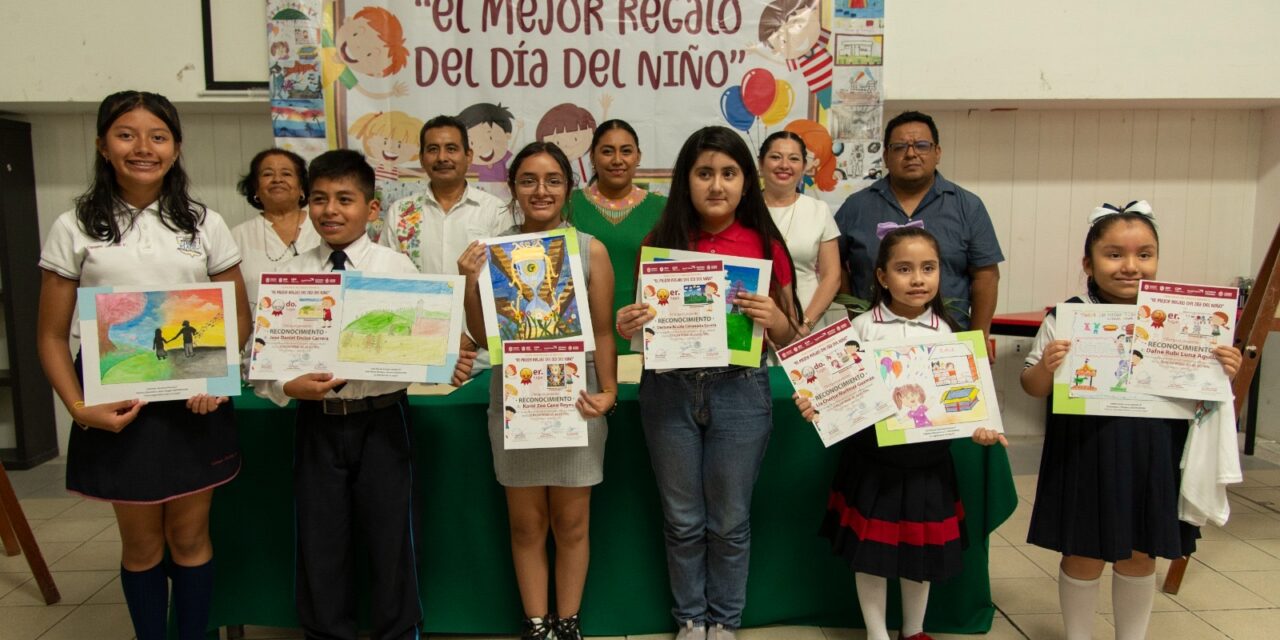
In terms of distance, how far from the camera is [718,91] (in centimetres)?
387

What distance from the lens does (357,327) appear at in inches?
78.2

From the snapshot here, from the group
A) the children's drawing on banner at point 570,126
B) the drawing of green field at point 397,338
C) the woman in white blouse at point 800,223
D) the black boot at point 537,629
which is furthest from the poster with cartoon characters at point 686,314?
the children's drawing on banner at point 570,126

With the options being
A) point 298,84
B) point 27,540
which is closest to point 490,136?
point 298,84

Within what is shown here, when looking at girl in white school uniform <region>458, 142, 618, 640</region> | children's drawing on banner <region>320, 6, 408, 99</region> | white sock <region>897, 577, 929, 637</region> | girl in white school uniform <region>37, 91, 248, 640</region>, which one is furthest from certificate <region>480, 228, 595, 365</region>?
children's drawing on banner <region>320, 6, 408, 99</region>

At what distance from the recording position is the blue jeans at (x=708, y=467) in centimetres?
215

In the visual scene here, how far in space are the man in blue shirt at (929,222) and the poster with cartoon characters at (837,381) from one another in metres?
0.77

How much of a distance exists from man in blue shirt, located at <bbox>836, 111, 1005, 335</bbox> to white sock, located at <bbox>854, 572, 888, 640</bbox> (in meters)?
0.96

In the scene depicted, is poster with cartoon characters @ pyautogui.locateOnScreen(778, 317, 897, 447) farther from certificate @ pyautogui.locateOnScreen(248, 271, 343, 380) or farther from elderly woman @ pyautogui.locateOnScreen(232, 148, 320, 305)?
elderly woman @ pyautogui.locateOnScreen(232, 148, 320, 305)

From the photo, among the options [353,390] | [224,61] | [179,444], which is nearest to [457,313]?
[353,390]

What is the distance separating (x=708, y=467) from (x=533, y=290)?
2.21ft

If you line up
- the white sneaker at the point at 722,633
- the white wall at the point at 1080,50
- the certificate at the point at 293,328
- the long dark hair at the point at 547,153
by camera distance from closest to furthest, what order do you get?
the certificate at the point at 293,328 < the long dark hair at the point at 547,153 < the white sneaker at the point at 722,633 < the white wall at the point at 1080,50

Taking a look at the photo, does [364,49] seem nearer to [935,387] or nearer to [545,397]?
[545,397]

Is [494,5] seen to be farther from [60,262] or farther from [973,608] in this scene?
[973,608]

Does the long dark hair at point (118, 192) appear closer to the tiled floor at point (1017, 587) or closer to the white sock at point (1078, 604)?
the tiled floor at point (1017, 587)
